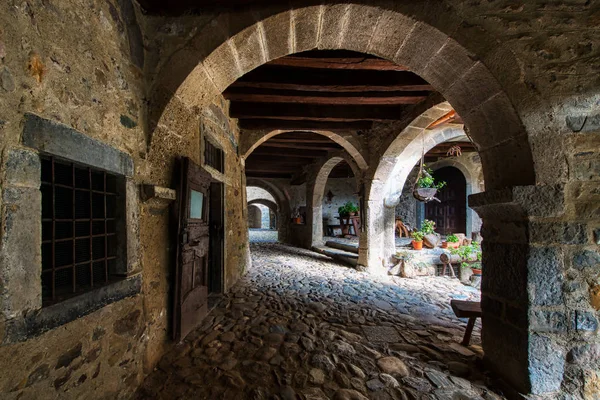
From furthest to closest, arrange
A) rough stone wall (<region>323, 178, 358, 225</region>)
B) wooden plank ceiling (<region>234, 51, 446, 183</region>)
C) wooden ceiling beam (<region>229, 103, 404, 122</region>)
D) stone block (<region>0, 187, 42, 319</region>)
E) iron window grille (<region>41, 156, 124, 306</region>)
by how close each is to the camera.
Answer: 1. rough stone wall (<region>323, 178, 358, 225</region>)
2. wooden ceiling beam (<region>229, 103, 404, 122</region>)
3. wooden plank ceiling (<region>234, 51, 446, 183</region>)
4. iron window grille (<region>41, 156, 124, 306</region>)
5. stone block (<region>0, 187, 42, 319</region>)

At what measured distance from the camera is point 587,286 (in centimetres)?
179

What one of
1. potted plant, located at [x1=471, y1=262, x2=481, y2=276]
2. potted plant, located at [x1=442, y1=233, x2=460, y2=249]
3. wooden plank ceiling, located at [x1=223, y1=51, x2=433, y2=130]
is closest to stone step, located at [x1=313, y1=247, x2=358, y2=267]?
Answer: potted plant, located at [x1=442, y1=233, x2=460, y2=249]

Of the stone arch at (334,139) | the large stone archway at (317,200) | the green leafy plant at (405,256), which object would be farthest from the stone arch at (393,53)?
the large stone archway at (317,200)

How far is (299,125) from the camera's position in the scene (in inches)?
207

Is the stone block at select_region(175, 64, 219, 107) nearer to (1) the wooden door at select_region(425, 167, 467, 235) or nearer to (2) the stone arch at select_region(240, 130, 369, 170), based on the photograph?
(2) the stone arch at select_region(240, 130, 369, 170)

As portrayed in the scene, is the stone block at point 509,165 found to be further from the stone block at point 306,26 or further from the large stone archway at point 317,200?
the large stone archway at point 317,200

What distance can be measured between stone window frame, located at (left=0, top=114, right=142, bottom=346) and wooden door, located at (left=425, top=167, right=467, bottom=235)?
1103cm

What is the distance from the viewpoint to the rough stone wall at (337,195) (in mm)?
11977

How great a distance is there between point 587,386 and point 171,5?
3.89 meters

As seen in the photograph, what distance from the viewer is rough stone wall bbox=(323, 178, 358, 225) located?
1198 cm

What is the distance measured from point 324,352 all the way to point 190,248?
61.0 inches

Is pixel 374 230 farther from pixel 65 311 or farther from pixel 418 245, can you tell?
pixel 65 311

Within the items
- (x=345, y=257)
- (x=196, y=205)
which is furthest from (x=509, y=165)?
(x=345, y=257)

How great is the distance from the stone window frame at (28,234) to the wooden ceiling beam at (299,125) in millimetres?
3896
